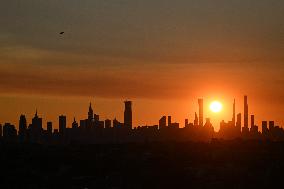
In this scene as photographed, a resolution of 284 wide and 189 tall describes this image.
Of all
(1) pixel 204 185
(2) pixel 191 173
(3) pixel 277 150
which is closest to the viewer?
(1) pixel 204 185

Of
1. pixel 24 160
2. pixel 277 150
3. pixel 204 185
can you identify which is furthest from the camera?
pixel 277 150

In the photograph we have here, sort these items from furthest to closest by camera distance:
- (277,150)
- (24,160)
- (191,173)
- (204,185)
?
1. (277,150)
2. (24,160)
3. (191,173)
4. (204,185)

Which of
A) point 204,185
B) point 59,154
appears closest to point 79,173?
point 59,154

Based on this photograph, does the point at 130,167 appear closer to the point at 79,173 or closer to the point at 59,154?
the point at 79,173

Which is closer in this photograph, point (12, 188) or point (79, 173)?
point (12, 188)

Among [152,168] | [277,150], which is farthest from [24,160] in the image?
[277,150]

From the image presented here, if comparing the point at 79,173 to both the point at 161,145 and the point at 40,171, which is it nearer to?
the point at 40,171
